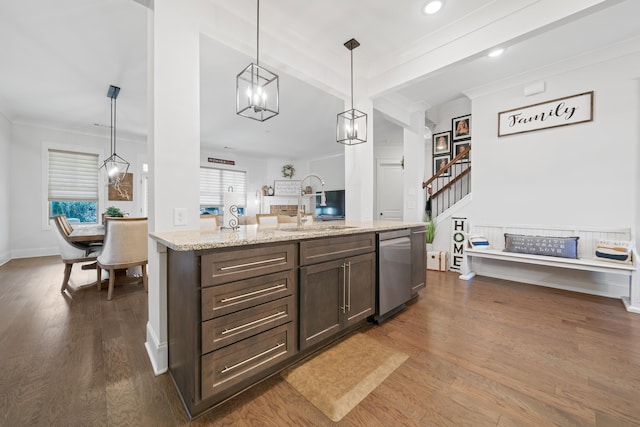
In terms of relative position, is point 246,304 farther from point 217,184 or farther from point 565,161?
point 217,184

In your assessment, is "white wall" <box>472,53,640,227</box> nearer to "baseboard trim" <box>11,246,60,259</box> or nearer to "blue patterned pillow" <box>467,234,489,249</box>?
"blue patterned pillow" <box>467,234,489,249</box>

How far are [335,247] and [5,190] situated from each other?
21.5 feet

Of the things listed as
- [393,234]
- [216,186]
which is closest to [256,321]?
[393,234]

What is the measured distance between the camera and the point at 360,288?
2049 millimetres

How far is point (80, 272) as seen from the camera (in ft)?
13.3

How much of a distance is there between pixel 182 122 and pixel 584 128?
4.49m

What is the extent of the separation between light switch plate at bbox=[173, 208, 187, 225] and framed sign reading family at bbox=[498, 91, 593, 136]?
435cm

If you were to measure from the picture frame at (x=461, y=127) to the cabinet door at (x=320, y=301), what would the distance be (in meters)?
4.07

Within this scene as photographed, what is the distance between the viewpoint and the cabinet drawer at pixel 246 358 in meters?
1.23

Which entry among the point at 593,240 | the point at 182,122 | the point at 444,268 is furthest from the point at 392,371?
the point at 593,240

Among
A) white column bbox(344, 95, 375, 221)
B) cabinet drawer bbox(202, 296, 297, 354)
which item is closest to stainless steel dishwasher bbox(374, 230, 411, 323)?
white column bbox(344, 95, 375, 221)

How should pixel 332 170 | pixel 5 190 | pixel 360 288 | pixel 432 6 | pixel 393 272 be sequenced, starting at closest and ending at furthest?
pixel 360 288 < pixel 432 6 < pixel 393 272 < pixel 5 190 < pixel 332 170

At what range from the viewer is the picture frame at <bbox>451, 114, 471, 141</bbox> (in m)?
4.52

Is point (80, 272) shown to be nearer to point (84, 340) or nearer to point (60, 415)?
point (84, 340)
